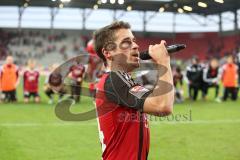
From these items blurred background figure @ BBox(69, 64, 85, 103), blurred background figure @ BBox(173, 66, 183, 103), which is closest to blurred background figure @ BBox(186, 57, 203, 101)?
blurred background figure @ BBox(173, 66, 183, 103)

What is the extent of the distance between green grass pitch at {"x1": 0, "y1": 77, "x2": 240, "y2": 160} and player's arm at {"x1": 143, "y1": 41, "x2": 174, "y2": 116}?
5.30 meters

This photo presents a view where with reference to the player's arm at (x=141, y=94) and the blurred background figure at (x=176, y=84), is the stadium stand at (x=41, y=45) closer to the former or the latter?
the blurred background figure at (x=176, y=84)

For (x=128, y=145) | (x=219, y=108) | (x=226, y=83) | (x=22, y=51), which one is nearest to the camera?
(x=128, y=145)

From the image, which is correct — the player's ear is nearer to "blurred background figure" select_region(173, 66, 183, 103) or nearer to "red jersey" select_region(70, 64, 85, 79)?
"red jersey" select_region(70, 64, 85, 79)

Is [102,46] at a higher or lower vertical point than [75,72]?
higher

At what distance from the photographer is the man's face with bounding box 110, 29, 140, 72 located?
10.2ft

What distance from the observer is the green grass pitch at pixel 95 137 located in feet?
27.5

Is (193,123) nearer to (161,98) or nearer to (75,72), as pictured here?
(75,72)

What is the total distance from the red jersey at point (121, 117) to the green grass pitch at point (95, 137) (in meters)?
5.07

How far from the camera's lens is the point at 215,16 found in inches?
2100

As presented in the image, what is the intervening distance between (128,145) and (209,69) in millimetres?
17853

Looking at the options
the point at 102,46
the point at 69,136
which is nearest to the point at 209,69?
the point at 69,136

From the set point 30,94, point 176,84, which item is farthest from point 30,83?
point 176,84

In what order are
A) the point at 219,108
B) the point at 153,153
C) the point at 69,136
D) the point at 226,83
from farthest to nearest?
the point at 226,83 < the point at 219,108 < the point at 69,136 < the point at 153,153
